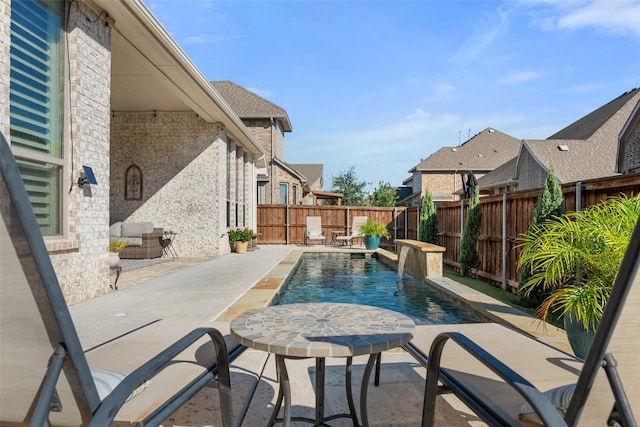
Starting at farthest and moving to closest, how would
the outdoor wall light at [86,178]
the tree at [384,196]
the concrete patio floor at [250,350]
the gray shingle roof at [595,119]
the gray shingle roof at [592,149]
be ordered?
the tree at [384,196] < the gray shingle roof at [595,119] < the gray shingle roof at [592,149] < the outdoor wall light at [86,178] < the concrete patio floor at [250,350]

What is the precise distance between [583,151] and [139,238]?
16.6 metres

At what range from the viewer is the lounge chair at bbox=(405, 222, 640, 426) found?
3.33 ft

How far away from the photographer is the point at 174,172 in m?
11.1

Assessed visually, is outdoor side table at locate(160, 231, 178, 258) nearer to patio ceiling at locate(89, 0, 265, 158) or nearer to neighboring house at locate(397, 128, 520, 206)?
patio ceiling at locate(89, 0, 265, 158)

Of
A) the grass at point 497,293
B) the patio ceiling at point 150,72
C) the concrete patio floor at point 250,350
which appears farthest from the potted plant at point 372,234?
the concrete patio floor at point 250,350

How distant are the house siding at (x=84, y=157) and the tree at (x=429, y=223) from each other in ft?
26.3

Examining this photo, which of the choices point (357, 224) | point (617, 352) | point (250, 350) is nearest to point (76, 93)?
point (250, 350)

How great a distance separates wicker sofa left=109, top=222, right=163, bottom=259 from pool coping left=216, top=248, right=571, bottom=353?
445 centimetres

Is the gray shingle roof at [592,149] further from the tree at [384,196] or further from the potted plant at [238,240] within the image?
the tree at [384,196]

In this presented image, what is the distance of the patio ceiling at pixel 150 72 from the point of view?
17.9 feet

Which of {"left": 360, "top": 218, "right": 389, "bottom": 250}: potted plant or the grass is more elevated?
{"left": 360, "top": 218, "right": 389, "bottom": 250}: potted plant

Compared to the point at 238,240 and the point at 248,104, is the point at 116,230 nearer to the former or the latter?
the point at 238,240

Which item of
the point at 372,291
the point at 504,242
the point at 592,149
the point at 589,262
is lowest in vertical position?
the point at 372,291

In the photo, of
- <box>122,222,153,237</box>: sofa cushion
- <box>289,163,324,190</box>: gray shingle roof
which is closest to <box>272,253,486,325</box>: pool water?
<box>122,222,153,237</box>: sofa cushion
